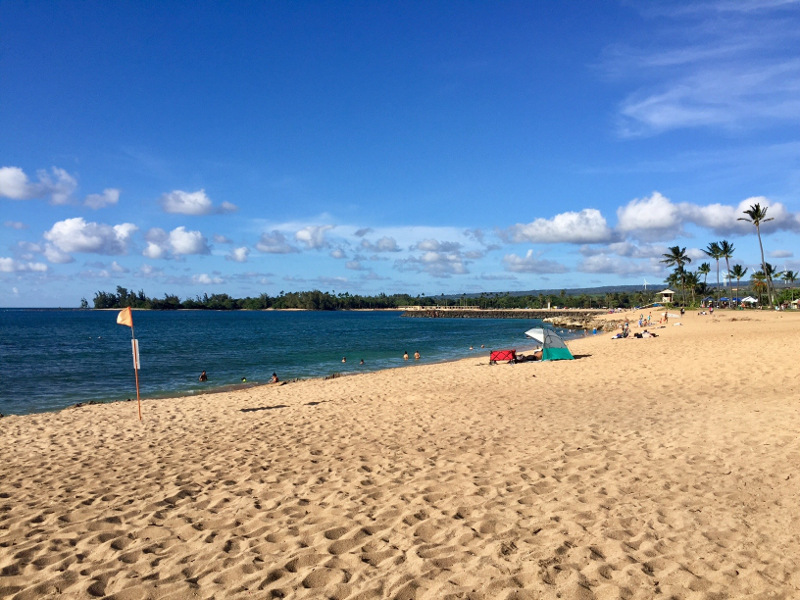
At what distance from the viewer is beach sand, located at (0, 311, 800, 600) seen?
4074 mm

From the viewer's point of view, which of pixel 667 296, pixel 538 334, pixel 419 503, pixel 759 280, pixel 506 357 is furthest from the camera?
pixel 667 296

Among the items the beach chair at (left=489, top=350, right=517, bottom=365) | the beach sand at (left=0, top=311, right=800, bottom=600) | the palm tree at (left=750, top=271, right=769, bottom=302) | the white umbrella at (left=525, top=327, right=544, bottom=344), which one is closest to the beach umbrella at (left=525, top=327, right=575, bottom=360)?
the white umbrella at (left=525, top=327, right=544, bottom=344)

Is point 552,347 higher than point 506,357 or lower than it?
higher

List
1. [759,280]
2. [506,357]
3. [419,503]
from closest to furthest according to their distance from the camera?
1. [419,503]
2. [506,357]
3. [759,280]

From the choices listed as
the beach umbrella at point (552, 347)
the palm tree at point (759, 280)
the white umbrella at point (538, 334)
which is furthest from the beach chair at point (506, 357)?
the palm tree at point (759, 280)

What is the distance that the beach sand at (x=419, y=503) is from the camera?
4.07 m

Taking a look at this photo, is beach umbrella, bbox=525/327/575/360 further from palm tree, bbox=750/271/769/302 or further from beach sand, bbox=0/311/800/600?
palm tree, bbox=750/271/769/302

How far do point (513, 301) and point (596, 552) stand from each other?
170778mm

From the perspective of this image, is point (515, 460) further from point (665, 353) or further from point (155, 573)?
point (665, 353)

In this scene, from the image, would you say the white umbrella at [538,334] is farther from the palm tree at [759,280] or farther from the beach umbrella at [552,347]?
the palm tree at [759,280]

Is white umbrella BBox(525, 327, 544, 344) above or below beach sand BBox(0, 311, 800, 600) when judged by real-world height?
above

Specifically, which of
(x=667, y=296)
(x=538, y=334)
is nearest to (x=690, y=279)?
(x=667, y=296)

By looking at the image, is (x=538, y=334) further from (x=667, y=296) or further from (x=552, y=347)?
(x=667, y=296)

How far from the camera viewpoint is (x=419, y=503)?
5.65 m
